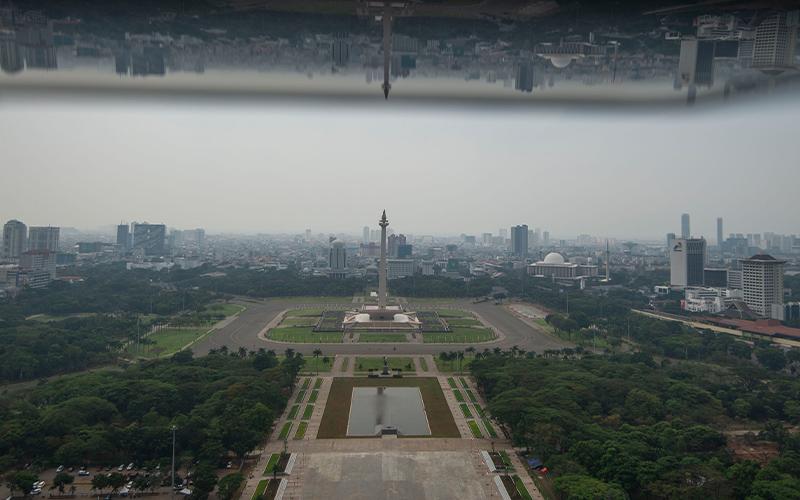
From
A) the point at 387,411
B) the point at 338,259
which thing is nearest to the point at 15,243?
the point at 338,259

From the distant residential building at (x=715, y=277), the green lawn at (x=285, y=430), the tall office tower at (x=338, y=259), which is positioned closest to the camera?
the green lawn at (x=285, y=430)

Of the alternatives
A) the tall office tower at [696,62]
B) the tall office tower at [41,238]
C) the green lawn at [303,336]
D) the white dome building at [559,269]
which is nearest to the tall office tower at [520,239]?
the white dome building at [559,269]

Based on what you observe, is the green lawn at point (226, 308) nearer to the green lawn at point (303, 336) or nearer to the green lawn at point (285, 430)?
the green lawn at point (303, 336)

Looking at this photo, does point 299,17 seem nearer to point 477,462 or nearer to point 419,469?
point 419,469

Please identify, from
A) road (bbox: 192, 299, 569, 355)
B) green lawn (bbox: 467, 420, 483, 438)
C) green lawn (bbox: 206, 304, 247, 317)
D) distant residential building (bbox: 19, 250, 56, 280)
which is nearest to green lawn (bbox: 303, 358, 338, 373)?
road (bbox: 192, 299, 569, 355)

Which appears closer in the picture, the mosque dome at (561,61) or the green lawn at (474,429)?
the mosque dome at (561,61)

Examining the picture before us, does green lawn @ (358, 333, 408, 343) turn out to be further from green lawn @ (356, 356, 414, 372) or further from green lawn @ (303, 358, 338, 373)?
green lawn @ (303, 358, 338, 373)

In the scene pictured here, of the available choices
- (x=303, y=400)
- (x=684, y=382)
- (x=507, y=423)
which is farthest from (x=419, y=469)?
(x=684, y=382)
